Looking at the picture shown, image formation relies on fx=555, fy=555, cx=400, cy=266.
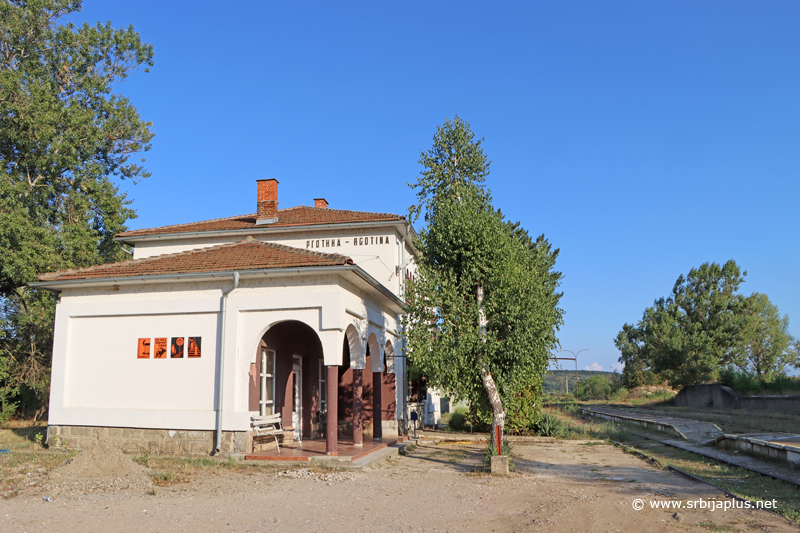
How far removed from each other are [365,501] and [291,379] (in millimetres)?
7568

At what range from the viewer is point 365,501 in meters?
8.58

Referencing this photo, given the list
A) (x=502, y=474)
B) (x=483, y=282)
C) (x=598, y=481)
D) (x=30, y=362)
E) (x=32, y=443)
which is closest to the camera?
(x=598, y=481)

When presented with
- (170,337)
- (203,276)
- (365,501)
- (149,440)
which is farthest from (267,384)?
Result: (365,501)

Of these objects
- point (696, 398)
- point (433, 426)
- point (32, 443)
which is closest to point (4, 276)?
point (32, 443)

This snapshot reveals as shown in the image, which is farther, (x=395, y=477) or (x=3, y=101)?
(x=3, y=101)

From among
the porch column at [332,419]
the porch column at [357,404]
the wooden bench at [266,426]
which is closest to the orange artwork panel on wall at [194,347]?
the wooden bench at [266,426]

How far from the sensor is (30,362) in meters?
21.5

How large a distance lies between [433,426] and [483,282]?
1307 cm

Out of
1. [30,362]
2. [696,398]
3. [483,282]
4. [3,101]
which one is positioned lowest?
[696,398]

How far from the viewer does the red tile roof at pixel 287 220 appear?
64.6 ft

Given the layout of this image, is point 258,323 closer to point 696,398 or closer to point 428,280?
point 428,280

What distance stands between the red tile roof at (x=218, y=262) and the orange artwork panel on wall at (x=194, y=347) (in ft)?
5.32

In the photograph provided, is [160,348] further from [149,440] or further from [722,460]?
[722,460]

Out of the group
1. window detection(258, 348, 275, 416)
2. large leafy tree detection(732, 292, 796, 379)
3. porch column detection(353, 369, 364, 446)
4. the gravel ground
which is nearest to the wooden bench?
window detection(258, 348, 275, 416)
